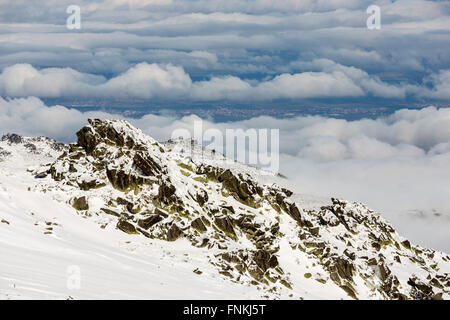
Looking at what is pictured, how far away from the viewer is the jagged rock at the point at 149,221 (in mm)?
73250

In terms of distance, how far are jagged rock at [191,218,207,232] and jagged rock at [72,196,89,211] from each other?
19055 millimetres

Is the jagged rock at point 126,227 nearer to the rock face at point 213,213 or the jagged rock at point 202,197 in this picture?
the rock face at point 213,213

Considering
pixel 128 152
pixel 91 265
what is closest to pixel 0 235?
pixel 91 265

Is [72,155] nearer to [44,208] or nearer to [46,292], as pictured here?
[44,208]

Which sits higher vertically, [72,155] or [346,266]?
[72,155]

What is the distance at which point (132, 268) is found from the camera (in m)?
53.4

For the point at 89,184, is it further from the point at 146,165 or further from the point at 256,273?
the point at 256,273

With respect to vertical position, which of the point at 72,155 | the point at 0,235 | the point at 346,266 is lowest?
the point at 346,266

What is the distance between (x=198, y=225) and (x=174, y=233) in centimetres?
529

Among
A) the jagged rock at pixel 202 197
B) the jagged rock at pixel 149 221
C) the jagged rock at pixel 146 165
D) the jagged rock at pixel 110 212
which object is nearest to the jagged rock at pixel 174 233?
the jagged rock at pixel 149 221

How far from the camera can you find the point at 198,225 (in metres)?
76.7
